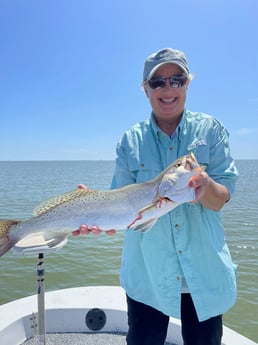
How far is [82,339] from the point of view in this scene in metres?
5.11

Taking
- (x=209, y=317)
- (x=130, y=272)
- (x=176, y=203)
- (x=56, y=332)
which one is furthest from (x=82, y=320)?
(x=176, y=203)

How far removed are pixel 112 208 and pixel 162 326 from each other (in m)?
1.15

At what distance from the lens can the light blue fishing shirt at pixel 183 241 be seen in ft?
9.42

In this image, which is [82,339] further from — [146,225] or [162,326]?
[146,225]

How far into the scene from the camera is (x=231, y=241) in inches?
574

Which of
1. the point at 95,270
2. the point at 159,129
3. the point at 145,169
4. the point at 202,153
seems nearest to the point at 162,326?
the point at 145,169

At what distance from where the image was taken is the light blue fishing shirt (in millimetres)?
2871

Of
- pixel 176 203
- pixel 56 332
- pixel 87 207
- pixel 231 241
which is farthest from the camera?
pixel 231 241

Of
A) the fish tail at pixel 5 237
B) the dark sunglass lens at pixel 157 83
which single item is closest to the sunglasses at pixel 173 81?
the dark sunglass lens at pixel 157 83

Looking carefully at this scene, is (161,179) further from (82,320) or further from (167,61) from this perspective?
(82,320)

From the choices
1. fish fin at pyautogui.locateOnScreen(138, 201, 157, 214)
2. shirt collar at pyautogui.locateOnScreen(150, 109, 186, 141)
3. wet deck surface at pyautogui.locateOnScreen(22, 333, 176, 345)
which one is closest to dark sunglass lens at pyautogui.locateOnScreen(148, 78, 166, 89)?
shirt collar at pyautogui.locateOnScreen(150, 109, 186, 141)

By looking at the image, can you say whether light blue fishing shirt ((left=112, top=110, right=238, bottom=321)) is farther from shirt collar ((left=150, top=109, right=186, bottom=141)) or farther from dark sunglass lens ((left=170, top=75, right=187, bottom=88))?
dark sunglass lens ((left=170, top=75, right=187, bottom=88))

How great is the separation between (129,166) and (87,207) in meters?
0.54

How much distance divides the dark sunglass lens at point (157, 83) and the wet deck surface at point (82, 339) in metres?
3.74
